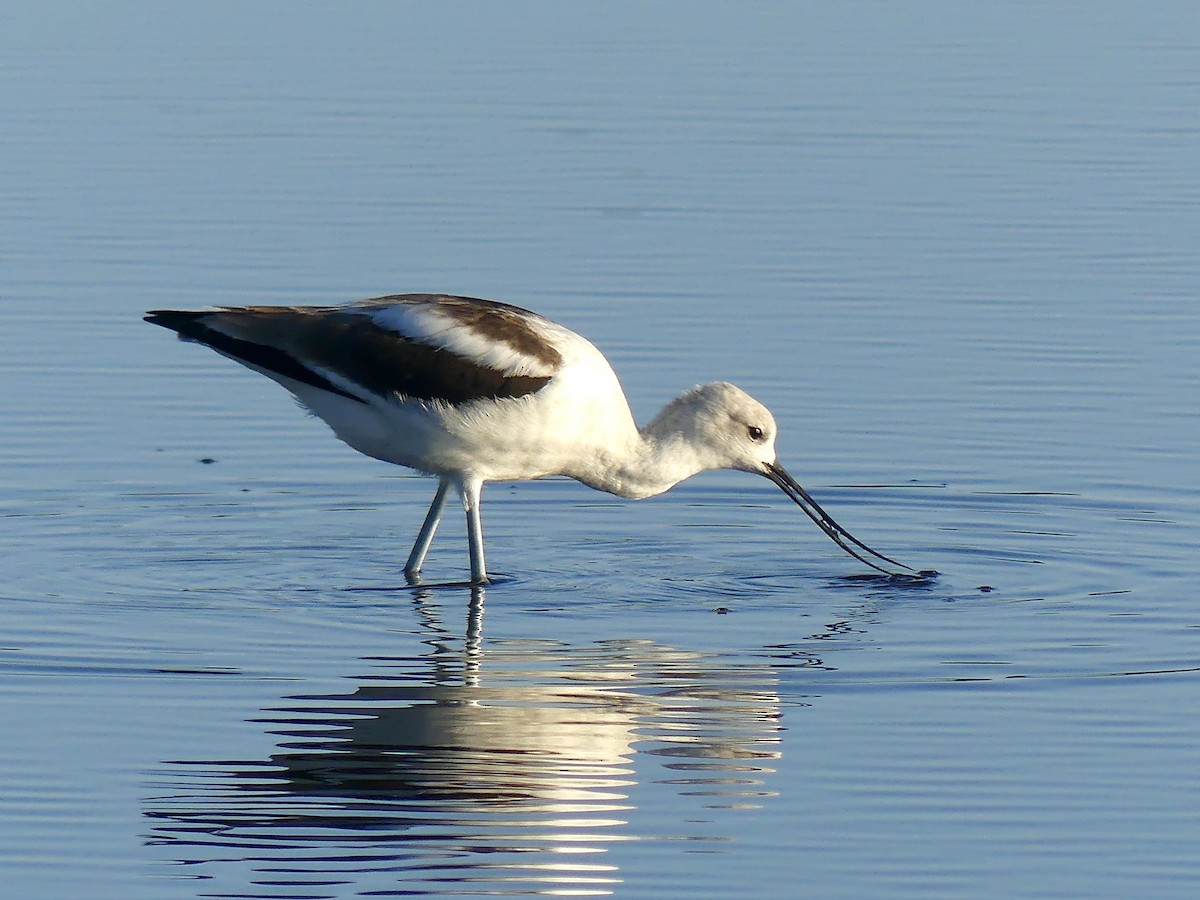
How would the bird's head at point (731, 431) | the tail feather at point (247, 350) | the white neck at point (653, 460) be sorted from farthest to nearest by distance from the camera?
the bird's head at point (731, 431)
the white neck at point (653, 460)
the tail feather at point (247, 350)

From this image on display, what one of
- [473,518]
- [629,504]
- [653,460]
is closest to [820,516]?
[653,460]

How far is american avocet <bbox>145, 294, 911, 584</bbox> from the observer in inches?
402

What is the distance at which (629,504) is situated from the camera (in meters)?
12.3

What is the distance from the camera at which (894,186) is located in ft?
59.8

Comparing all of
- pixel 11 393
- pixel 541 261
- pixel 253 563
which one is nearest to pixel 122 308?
pixel 11 393

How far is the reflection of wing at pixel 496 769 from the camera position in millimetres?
7152

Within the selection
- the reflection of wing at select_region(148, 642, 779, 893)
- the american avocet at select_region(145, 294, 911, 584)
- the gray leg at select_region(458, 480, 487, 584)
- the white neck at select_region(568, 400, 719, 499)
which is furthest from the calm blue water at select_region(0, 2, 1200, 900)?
the american avocet at select_region(145, 294, 911, 584)

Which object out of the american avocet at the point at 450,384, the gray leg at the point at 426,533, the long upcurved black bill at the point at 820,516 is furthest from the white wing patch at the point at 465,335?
the long upcurved black bill at the point at 820,516

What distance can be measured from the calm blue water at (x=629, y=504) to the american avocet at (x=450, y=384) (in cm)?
56

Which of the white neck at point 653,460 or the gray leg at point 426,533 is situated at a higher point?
the white neck at point 653,460

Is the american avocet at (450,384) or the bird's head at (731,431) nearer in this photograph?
the american avocet at (450,384)

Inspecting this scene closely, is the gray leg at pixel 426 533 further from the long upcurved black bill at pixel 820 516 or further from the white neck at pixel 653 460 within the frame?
the long upcurved black bill at pixel 820 516

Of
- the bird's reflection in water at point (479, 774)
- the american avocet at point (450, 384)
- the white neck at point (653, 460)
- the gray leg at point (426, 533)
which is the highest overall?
the american avocet at point (450, 384)

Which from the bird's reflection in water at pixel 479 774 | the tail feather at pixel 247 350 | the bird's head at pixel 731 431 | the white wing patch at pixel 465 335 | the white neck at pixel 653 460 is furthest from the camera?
the bird's head at pixel 731 431
